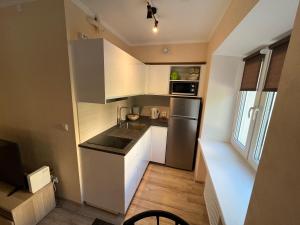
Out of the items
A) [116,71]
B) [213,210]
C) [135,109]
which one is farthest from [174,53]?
[213,210]

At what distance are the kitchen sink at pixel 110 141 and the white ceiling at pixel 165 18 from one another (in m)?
1.63

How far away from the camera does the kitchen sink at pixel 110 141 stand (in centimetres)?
171

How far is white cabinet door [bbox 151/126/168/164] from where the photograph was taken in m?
2.65

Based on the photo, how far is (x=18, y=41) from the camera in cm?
153

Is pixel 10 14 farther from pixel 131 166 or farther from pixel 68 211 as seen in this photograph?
pixel 68 211

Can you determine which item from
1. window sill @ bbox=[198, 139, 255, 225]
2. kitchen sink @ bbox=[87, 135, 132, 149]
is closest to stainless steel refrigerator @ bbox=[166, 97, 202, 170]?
window sill @ bbox=[198, 139, 255, 225]

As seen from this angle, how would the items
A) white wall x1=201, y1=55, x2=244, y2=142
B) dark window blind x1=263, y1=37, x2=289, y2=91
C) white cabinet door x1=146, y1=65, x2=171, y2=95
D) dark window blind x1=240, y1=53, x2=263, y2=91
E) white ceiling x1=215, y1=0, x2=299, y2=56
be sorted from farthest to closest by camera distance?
white cabinet door x1=146, y1=65, x2=171, y2=95 < white wall x1=201, y1=55, x2=244, y2=142 < dark window blind x1=240, y1=53, x2=263, y2=91 < dark window blind x1=263, y1=37, x2=289, y2=91 < white ceiling x1=215, y1=0, x2=299, y2=56

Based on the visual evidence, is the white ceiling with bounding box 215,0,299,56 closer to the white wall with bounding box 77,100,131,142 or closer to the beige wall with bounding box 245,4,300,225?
the beige wall with bounding box 245,4,300,225

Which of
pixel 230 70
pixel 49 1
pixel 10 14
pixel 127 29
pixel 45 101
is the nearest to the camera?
pixel 49 1

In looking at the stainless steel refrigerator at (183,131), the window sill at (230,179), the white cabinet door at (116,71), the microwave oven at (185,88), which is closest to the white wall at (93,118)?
the white cabinet door at (116,71)

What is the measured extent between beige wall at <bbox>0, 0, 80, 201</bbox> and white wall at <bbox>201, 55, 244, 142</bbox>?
1912 millimetres

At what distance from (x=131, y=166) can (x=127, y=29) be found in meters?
2.10

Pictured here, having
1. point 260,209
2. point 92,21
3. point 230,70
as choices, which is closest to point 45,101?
point 92,21

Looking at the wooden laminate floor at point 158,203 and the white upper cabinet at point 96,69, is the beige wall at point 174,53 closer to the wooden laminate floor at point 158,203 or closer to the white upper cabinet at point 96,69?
the white upper cabinet at point 96,69
